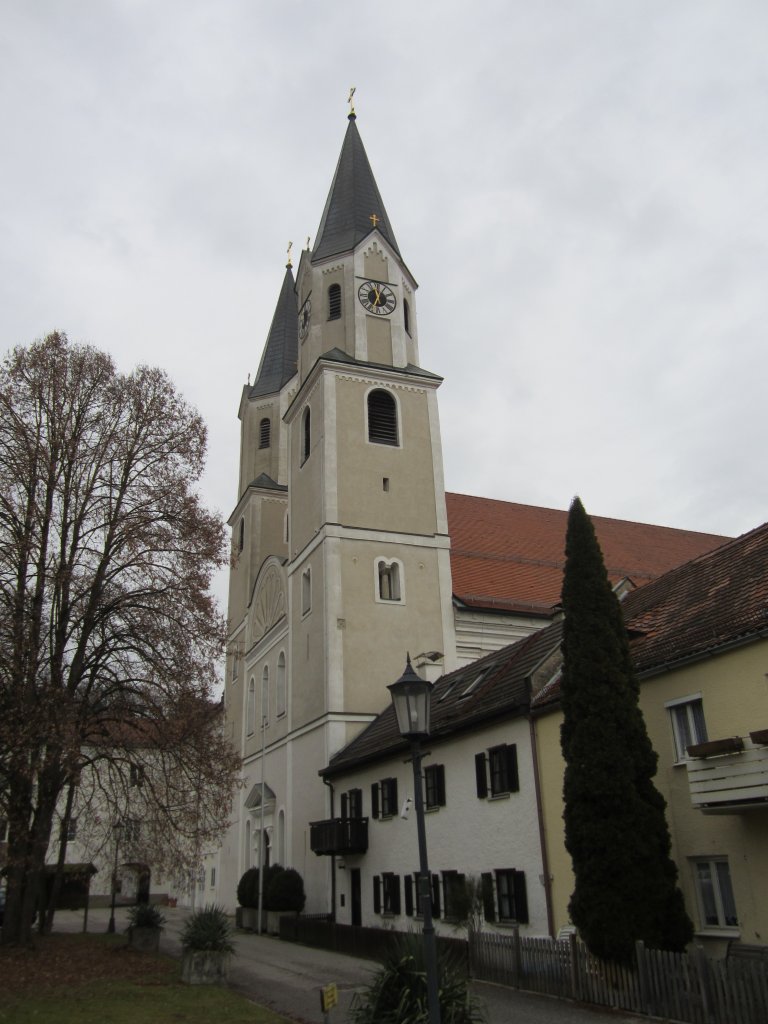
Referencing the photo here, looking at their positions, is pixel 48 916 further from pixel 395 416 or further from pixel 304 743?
pixel 395 416

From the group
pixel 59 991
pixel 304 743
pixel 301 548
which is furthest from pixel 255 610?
pixel 59 991

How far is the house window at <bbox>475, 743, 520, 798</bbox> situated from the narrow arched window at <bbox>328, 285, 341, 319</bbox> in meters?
21.4

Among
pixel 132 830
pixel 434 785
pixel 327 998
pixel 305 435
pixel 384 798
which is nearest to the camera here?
pixel 327 998

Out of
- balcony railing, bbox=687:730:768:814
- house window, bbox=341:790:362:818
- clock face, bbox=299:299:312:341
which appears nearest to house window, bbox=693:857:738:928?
balcony railing, bbox=687:730:768:814

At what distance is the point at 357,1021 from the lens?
935 centimetres

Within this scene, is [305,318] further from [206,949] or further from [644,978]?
[644,978]

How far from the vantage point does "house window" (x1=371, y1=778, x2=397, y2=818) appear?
22641 mm

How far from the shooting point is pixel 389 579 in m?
31.4

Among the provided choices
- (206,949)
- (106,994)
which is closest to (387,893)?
(206,949)

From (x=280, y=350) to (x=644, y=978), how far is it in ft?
138

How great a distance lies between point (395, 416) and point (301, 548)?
19.5ft

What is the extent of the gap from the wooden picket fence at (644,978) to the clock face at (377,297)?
24885 millimetres

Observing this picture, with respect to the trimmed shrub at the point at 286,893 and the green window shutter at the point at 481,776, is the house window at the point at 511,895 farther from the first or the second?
the trimmed shrub at the point at 286,893

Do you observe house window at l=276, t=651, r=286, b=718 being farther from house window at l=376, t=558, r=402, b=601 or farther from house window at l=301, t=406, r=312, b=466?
house window at l=301, t=406, r=312, b=466
